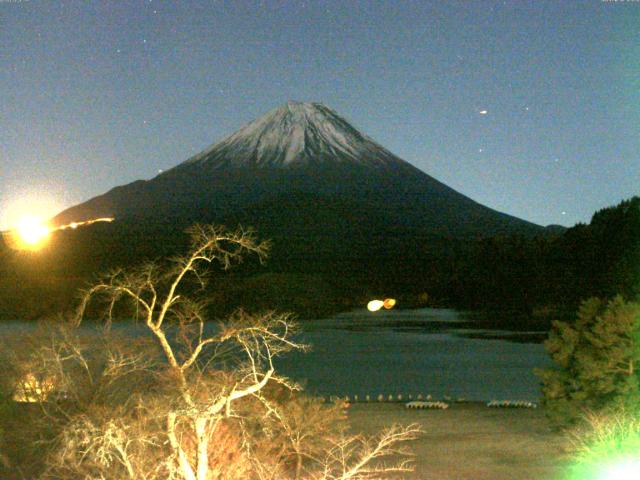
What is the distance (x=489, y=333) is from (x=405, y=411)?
58.9 meters

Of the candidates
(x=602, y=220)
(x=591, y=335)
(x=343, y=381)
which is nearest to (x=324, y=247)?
(x=602, y=220)

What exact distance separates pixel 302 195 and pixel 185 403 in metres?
129

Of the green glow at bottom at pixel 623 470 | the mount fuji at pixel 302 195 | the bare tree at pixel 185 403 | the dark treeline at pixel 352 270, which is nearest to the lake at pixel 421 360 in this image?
the dark treeline at pixel 352 270

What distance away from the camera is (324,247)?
12181 centimetres

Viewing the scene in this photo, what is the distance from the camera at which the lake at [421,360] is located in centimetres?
3994

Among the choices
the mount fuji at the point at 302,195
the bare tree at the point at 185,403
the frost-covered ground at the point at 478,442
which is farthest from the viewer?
the mount fuji at the point at 302,195

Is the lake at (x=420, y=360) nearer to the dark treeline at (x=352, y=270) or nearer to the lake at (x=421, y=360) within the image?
the lake at (x=421, y=360)

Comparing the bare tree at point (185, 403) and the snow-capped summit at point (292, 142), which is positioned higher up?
→ the snow-capped summit at point (292, 142)

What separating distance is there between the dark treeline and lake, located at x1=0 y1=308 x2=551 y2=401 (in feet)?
12.3

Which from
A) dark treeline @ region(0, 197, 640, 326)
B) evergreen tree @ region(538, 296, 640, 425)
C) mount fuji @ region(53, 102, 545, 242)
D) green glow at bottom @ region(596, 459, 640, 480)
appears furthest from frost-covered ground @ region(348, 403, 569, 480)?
mount fuji @ region(53, 102, 545, 242)

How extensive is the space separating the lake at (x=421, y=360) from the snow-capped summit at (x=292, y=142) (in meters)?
35.3

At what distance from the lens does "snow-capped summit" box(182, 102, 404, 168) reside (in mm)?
130500

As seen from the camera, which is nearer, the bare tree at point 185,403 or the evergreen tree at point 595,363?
the bare tree at point 185,403

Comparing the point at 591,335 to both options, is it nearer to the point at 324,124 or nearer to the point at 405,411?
the point at 405,411
